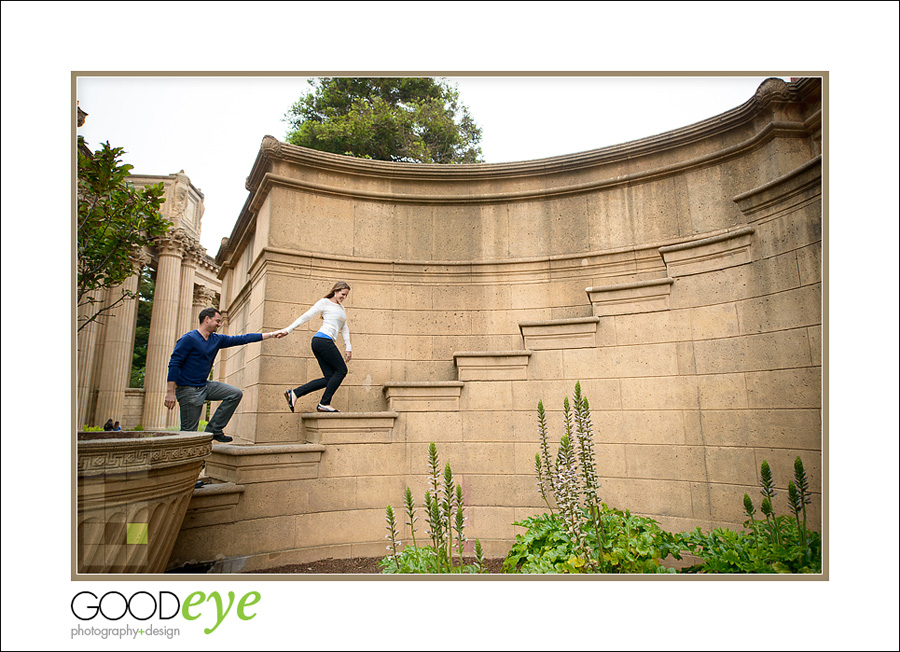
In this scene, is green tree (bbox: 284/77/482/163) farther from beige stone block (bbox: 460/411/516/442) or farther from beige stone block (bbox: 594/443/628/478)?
beige stone block (bbox: 594/443/628/478)

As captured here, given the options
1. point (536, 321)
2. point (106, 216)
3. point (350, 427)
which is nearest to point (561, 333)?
point (536, 321)

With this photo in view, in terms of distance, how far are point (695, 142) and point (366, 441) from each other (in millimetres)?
5528

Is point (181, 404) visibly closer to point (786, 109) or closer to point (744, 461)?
point (744, 461)

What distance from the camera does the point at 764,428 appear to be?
4113 mm

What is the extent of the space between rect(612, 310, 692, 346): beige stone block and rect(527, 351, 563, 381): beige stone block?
71 centimetres

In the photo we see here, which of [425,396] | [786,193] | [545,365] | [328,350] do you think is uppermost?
[786,193]

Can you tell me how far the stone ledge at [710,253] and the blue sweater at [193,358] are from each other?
183 inches

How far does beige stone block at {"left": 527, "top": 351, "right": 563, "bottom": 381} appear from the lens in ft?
16.7

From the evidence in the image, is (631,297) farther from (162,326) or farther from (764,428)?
(162,326)

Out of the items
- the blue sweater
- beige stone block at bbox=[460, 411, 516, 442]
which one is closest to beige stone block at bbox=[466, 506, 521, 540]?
beige stone block at bbox=[460, 411, 516, 442]

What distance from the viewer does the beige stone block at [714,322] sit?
14.6ft

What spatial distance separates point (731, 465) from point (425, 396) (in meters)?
3.24

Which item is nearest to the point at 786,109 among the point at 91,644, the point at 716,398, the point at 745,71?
the point at 745,71

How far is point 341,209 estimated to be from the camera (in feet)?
20.4
